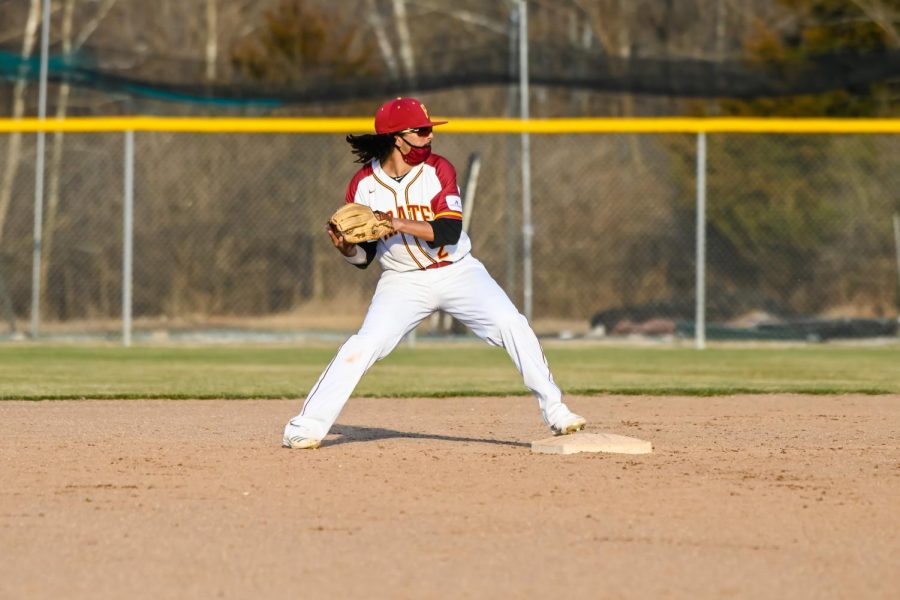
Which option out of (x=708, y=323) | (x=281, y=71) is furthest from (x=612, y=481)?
(x=281, y=71)

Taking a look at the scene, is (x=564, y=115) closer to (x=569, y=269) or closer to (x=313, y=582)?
(x=569, y=269)

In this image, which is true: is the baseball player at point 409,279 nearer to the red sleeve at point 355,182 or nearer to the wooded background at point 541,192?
the red sleeve at point 355,182

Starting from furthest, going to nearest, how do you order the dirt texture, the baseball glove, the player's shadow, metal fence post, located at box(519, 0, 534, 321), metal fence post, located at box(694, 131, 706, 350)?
1. metal fence post, located at box(519, 0, 534, 321)
2. metal fence post, located at box(694, 131, 706, 350)
3. the player's shadow
4. the baseball glove
5. the dirt texture

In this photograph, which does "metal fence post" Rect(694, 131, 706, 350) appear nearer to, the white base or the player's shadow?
the player's shadow

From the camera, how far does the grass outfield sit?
33.1ft

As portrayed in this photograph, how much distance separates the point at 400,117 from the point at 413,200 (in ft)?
1.15

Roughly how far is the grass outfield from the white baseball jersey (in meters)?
3.36

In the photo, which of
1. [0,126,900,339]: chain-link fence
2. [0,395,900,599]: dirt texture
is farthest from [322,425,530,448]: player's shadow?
[0,126,900,339]: chain-link fence

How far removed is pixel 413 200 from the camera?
6410mm

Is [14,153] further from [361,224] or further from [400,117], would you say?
[361,224]

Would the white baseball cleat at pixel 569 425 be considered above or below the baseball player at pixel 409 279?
below

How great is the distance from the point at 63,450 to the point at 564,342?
9.33 m

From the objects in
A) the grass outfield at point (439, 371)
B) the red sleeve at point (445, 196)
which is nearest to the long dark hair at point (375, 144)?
the red sleeve at point (445, 196)

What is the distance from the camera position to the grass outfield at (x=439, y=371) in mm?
10102
